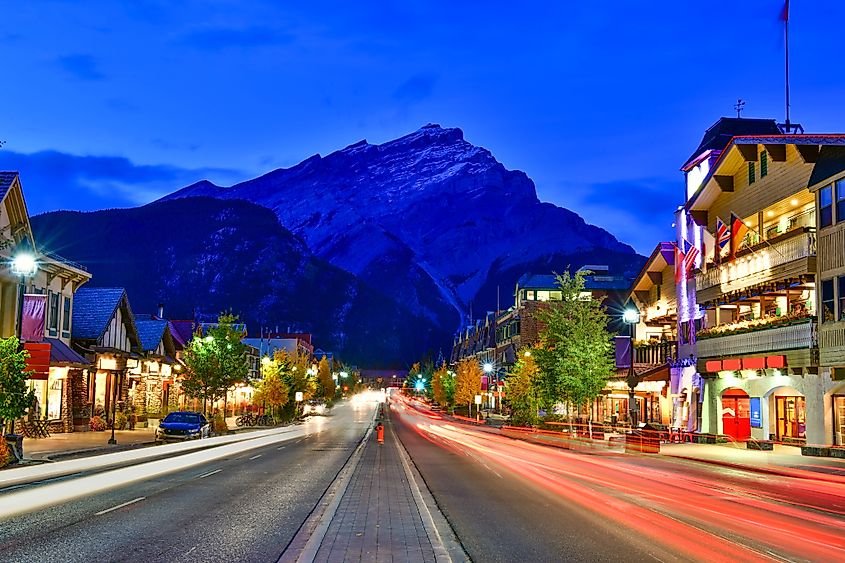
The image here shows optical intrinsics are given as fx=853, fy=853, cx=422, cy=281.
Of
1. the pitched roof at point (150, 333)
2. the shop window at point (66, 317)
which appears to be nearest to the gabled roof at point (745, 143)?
the shop window at point (66, 317)

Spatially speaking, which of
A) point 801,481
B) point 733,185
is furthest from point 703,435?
point 801,481

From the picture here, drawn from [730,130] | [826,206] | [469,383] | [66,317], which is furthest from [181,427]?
[469,383]

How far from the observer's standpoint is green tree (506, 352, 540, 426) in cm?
6281

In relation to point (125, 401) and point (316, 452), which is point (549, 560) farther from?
point (125, 401)

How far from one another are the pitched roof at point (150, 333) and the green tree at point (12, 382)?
1361 inches

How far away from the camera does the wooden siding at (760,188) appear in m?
38.2

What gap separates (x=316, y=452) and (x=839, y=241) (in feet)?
77.8

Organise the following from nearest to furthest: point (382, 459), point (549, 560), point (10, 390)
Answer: point (549, 560) → point (10, 390) → point (382, 459)

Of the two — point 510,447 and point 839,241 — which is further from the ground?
point 839,241

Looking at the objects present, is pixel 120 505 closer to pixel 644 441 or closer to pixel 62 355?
pixel 62 355

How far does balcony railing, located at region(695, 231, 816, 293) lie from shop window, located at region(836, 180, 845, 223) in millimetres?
1993

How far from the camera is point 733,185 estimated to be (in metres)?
45.8

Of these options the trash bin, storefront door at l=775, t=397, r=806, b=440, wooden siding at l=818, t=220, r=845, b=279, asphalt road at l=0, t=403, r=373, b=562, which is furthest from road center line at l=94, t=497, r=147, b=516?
storefront door at l=775, t=397, r=806, b=440

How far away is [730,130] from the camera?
182 ft
